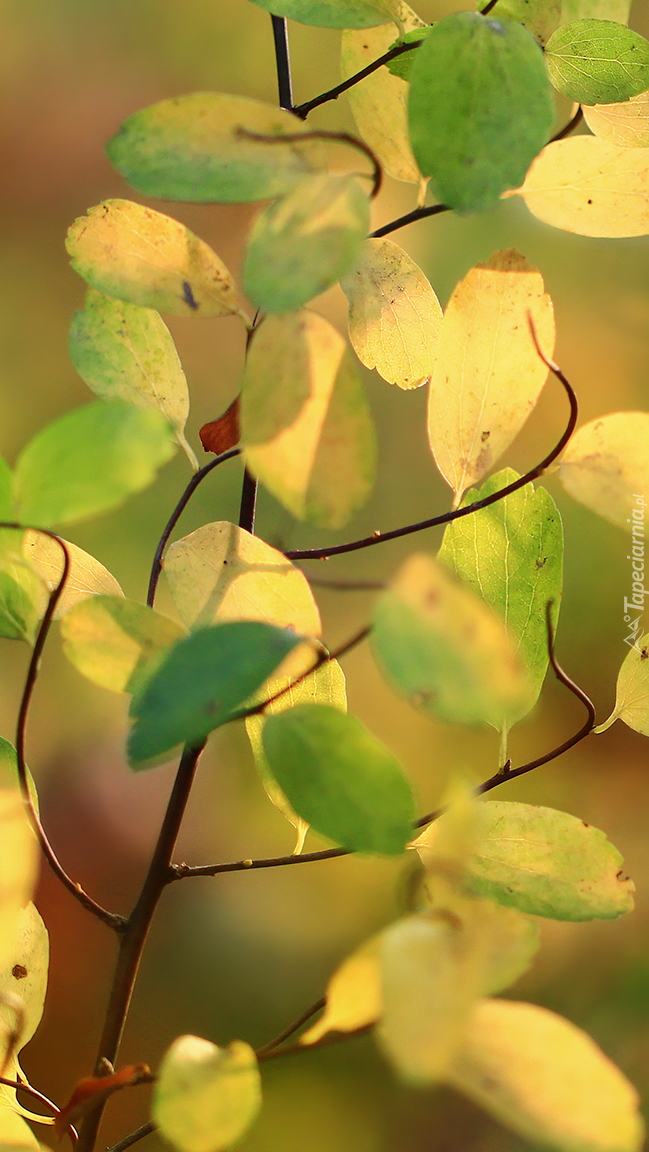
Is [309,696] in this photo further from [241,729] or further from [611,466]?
[241,729]

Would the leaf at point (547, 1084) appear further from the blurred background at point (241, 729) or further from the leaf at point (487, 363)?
the blurred background at point (241, 729)

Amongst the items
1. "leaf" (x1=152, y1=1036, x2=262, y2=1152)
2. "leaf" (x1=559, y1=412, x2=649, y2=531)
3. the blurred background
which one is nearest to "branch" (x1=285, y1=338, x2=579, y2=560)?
"leaf" (x1=559, y1=412, x2=649, y2=531)

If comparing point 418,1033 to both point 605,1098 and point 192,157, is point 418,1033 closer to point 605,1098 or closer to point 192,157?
point 605,1098

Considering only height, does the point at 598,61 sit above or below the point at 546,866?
above

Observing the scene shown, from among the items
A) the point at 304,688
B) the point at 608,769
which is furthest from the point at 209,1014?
the point at 304,688

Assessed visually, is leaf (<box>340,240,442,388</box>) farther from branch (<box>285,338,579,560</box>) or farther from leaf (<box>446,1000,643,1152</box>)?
leaf (<box>446,1000,643,1152</box>)

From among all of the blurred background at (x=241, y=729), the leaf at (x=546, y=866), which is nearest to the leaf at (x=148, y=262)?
the leaf at (x=546, y=866)

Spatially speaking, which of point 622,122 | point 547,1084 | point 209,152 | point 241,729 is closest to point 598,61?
point 622,122
